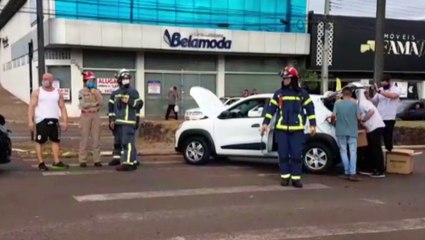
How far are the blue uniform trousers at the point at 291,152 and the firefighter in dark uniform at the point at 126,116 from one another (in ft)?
9.31

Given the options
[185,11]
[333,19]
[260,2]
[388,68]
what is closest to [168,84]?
[185,11]

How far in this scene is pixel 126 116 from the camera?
10438 millimetres

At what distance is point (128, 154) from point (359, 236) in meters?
5.33

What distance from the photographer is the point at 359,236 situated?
6.02 metres

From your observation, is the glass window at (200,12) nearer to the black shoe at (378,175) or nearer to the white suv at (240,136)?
the white suv at (240,136)

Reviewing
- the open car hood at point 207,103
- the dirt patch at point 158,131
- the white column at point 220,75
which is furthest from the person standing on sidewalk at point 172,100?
the open car hood at point 207,103

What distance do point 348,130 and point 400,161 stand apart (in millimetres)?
1626

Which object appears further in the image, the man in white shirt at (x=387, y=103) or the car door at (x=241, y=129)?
the man in white shirt at (x=387, y=103)

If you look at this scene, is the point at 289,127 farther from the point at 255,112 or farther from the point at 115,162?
the point at 115,162

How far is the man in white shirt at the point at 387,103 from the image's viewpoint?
36.1ft

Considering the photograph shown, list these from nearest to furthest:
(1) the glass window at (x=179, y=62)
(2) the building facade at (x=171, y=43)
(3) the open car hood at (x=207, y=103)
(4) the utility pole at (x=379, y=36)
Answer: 1. (3) the open car hood at (x=207, y=103)
2. (4) the utility pole at (x=379, y=36)
3. (2) the building facade at (x=171, y=43)
4. (1) the glass window at (x=179, y=62)

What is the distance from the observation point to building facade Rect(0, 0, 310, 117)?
1124 inches

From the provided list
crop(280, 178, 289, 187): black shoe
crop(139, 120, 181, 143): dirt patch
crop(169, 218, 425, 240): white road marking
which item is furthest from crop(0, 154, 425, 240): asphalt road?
crop(139, 120, 181, 143): dirt patch

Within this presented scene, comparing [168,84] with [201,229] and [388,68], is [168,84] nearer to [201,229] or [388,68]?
[388,68]
